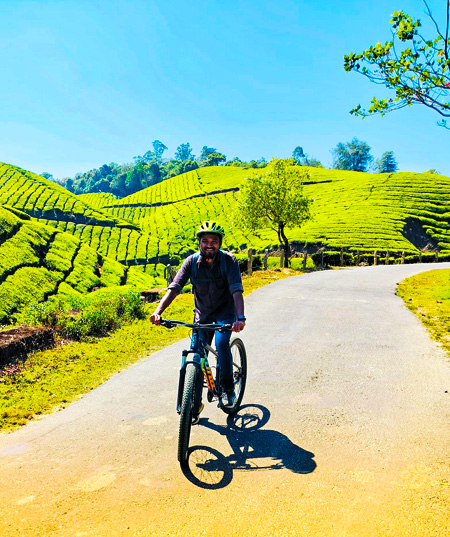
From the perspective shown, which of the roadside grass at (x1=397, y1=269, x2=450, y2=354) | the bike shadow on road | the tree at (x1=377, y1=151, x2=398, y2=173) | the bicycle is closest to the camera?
the bike shadow on road

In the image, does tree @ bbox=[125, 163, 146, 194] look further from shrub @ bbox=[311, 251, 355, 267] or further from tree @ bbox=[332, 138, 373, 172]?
shrub @ bbox=[311, 251, 355, 267]

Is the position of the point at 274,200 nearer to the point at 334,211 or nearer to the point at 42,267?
the point at 42,267

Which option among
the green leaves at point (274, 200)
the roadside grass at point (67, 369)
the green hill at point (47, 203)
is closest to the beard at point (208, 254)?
the roadside grass at point (67, 369)

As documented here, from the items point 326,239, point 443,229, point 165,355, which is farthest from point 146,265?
point 165,355

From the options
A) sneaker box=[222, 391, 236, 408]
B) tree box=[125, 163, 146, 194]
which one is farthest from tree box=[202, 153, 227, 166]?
sneaker box=[222, 391, 236, 408]

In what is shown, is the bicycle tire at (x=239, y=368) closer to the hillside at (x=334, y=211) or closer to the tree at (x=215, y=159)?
the hillside at (x=334, y=211)

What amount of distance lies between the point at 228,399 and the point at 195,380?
937 mm

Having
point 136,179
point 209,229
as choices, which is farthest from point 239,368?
point 136,179

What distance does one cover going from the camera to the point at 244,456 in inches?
163

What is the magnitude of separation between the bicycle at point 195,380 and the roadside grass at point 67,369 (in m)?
2.62

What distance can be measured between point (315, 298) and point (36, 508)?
12156 mm

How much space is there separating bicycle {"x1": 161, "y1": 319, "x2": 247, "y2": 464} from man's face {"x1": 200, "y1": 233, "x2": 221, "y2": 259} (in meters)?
0.89

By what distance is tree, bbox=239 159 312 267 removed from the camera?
106 feet

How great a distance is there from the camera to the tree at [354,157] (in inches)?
5522
